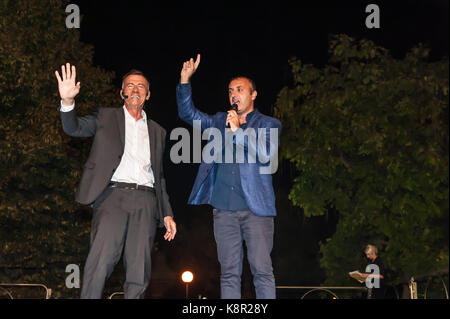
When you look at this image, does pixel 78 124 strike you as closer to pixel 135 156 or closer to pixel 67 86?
pixel 67 86

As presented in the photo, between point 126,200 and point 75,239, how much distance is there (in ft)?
32.5

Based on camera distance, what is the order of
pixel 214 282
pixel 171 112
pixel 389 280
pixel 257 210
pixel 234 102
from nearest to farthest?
pixel 257 210
pixel 234 102
pixel 389 280
pixel 171 112
pixel 214 282

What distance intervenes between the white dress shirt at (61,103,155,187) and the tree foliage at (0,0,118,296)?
8.32 m

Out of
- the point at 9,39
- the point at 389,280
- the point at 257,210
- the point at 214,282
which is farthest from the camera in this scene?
the point at 214,282

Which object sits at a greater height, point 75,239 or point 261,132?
point 261,132

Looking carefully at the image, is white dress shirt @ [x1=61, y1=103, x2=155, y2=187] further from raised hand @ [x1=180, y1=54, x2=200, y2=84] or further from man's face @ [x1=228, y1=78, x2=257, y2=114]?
man's face @ [x1=228, y1=78, x2=257, y2=114]

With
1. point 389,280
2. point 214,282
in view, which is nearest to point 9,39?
point 389,280

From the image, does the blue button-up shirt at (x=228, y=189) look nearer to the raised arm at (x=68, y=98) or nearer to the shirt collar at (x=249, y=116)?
the shirt collar at (x=249, y=116)

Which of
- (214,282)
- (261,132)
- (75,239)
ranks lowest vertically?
(214,282)

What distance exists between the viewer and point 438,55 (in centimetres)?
1320

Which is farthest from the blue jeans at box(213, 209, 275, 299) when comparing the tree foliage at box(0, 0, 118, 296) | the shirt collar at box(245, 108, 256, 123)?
the tree foliage at box(0, 0, 118, 296)

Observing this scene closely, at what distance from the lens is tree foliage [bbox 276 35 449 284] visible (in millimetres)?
13500

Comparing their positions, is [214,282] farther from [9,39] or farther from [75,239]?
[9,39]

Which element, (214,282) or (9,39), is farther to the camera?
(214,282)
